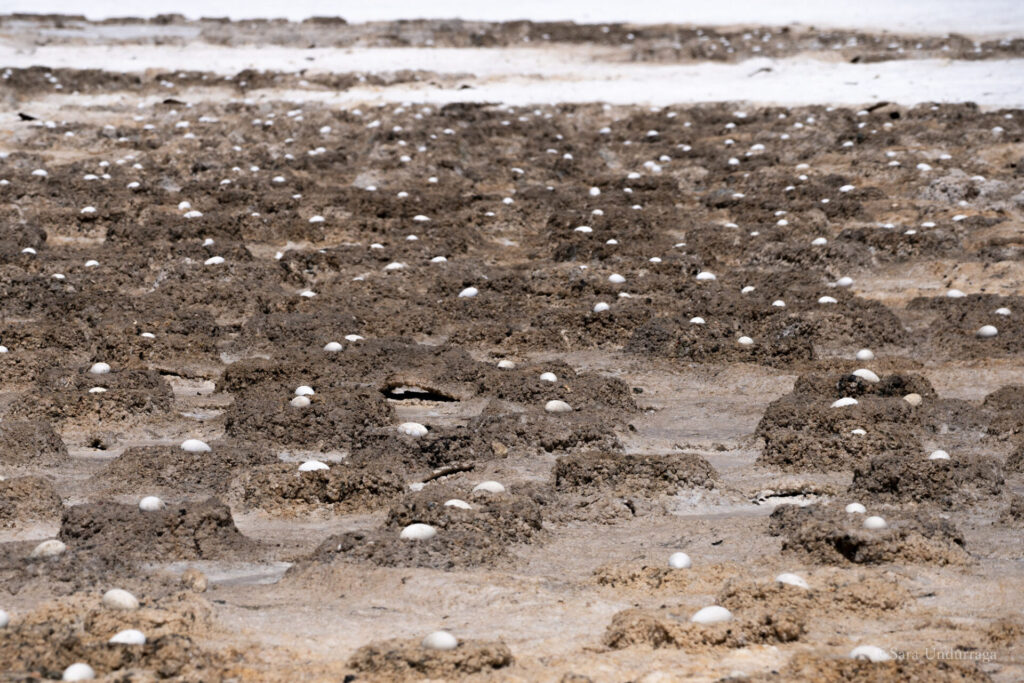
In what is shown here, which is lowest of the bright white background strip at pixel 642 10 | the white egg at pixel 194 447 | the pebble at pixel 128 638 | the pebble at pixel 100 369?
the white egg at pixel 194 447

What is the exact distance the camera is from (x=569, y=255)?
441 inches

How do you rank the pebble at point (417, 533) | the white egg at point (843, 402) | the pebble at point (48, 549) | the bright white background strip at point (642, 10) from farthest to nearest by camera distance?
1. the bright white background strip at point (642, 10)
2. the white egg at point (843, 402)
3. the pebble at point (417, 533)
4. the pebble at point (48, 549)

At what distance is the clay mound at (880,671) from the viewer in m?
3.60

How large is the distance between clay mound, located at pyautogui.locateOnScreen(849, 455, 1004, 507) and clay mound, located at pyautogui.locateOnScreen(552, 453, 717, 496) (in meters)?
0.84

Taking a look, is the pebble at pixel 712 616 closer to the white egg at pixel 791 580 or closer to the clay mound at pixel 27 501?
the white egg at pixel 791 580

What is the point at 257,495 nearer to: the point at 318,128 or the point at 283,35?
the point at 318,128

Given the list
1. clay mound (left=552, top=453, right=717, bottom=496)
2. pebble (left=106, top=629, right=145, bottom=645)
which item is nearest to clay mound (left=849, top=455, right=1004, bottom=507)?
clay mound (left=552, top=453, right=717, bottom=496)

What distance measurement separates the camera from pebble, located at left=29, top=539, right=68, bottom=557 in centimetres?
471

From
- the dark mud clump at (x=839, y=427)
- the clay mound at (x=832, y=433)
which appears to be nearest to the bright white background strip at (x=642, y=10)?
the dark mud clump at (x=839, y=427)

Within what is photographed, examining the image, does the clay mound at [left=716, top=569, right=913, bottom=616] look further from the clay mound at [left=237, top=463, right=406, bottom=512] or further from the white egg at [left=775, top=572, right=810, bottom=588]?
the clay mound at [left=237, top=463, right=406, bottom=512]

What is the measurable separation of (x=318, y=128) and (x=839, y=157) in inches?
293

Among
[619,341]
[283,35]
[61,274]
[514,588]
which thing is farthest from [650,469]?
[283,35]

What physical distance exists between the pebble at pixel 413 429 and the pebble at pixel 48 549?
2.37 meters

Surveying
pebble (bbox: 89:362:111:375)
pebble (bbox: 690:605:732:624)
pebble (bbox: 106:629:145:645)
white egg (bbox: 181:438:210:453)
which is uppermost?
pebble (bbox: 106:629:145:645)
